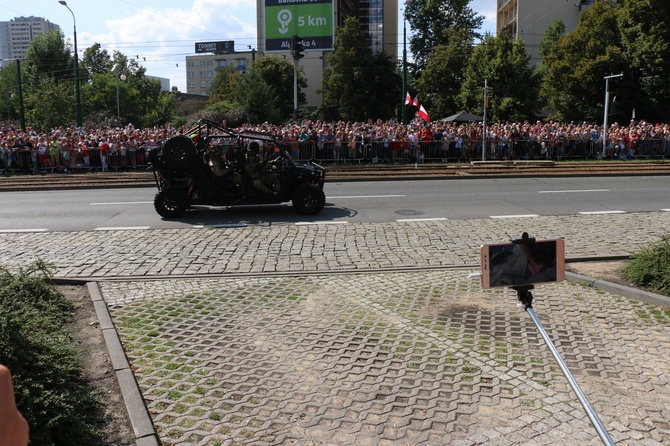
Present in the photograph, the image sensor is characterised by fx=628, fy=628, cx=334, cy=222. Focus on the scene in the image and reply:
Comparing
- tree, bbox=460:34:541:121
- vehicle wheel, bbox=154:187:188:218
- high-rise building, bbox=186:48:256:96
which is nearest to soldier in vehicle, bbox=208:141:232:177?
vehicle wheel, bbox=154:187:188:218

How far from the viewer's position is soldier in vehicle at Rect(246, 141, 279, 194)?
14688 mm

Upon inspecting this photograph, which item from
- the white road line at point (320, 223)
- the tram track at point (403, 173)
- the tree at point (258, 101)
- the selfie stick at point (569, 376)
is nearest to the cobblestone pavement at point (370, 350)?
the selfie stick at point (569, 376)

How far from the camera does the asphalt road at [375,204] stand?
47.6 feet

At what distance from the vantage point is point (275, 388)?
5402 millimetres

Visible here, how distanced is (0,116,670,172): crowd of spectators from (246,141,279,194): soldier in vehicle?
10869 millimetres

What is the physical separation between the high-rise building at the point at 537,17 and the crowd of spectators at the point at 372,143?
41.7 meters

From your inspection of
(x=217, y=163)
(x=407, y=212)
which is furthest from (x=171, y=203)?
(x=407, y=212)

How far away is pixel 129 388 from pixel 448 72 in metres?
55.7

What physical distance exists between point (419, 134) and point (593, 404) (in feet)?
76.5

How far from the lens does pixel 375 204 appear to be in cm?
1653

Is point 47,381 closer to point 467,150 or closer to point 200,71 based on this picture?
point 467,150

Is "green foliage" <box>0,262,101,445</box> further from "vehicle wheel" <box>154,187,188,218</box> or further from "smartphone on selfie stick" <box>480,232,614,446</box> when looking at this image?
"vehicle wheel" <box>154,187,188,218</box>

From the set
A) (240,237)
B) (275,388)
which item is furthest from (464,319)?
(240,237)

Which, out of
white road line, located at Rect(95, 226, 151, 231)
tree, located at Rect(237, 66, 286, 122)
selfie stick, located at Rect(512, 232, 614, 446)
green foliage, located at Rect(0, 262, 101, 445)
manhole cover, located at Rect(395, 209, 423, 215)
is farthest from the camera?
tree, located at Rect(237, 66, 286, 122)
